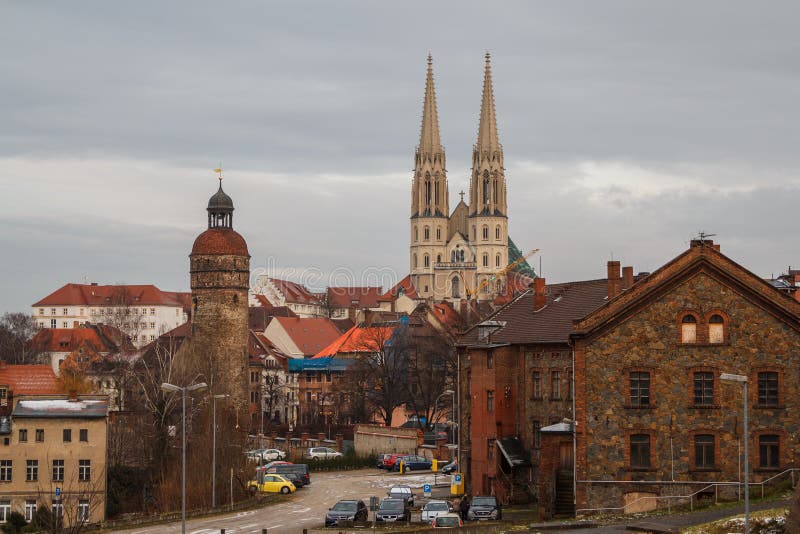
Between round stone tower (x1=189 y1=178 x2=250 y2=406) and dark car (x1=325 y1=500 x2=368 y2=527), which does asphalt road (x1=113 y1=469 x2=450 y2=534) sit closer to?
dark car (x1=325 y1=500 x2=368 y2=527)

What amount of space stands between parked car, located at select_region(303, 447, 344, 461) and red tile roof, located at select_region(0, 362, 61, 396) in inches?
763

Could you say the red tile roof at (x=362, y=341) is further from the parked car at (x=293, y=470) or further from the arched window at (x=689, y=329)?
the arched window at (x=689, y=329)

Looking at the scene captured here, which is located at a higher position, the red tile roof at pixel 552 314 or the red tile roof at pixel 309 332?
the red tile roof at pixel 309 332

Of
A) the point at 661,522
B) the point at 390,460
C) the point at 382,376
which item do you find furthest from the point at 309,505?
the point at 382,376

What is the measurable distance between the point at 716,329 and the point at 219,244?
246 feet

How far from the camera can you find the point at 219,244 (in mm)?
123812

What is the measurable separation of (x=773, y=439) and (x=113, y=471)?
4330 cm

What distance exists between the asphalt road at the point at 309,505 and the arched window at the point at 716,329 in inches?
607

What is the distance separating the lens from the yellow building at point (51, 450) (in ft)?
260

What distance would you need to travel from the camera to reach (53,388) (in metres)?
93.1

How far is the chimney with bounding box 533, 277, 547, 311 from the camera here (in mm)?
68062

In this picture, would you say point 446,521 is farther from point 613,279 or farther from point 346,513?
point 613,279

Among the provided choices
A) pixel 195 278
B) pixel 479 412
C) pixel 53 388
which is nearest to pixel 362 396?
pixel 195 278

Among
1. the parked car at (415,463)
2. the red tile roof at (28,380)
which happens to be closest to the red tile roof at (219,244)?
the red tile roof at (28,380)
